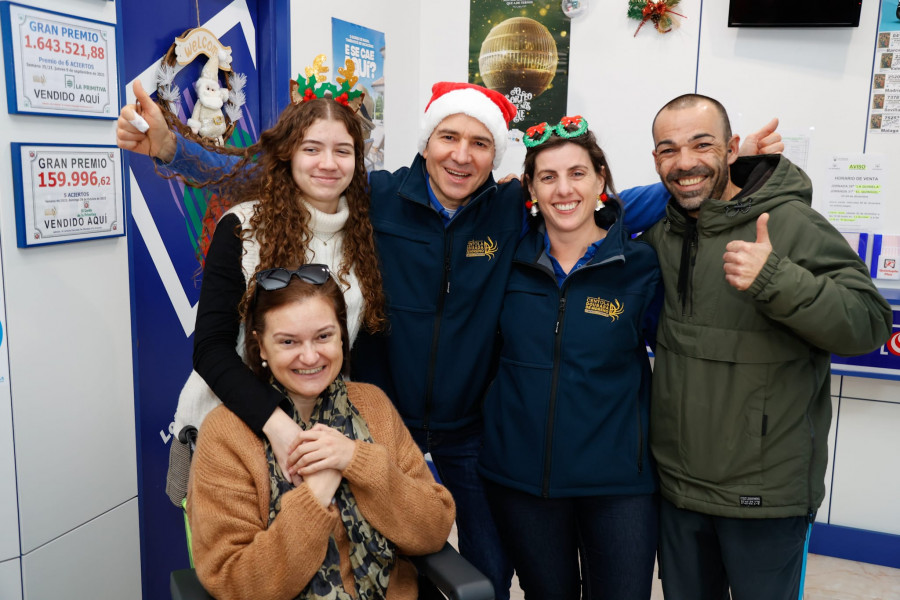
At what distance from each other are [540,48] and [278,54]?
5.12 ft

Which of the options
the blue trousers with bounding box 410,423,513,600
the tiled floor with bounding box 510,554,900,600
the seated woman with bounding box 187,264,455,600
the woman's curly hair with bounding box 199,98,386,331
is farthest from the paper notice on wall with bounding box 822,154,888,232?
the seated woman with bounding box 187,264,455,600

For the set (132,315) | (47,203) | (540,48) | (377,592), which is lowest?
(377,592)

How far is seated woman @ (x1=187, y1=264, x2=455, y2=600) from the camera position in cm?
153

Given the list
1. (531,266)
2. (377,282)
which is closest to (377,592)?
(377,282)

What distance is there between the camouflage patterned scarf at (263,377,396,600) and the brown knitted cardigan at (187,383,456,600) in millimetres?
23

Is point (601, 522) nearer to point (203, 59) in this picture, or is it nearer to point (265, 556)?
point (265, 556)

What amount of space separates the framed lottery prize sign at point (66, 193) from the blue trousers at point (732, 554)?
1857mm

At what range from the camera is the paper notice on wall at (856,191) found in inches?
137

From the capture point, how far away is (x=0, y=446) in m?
1.90

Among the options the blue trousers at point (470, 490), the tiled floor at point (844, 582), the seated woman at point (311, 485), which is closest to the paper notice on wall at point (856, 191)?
the tiled floor at point (844, 582)

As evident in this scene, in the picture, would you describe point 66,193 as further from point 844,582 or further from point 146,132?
point 844,582

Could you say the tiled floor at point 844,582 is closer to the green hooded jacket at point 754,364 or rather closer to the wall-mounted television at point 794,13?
the green hooded jacket at point 754,364

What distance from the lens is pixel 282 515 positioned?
5.08ft

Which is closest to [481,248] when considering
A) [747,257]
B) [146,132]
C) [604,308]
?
[604,308]
